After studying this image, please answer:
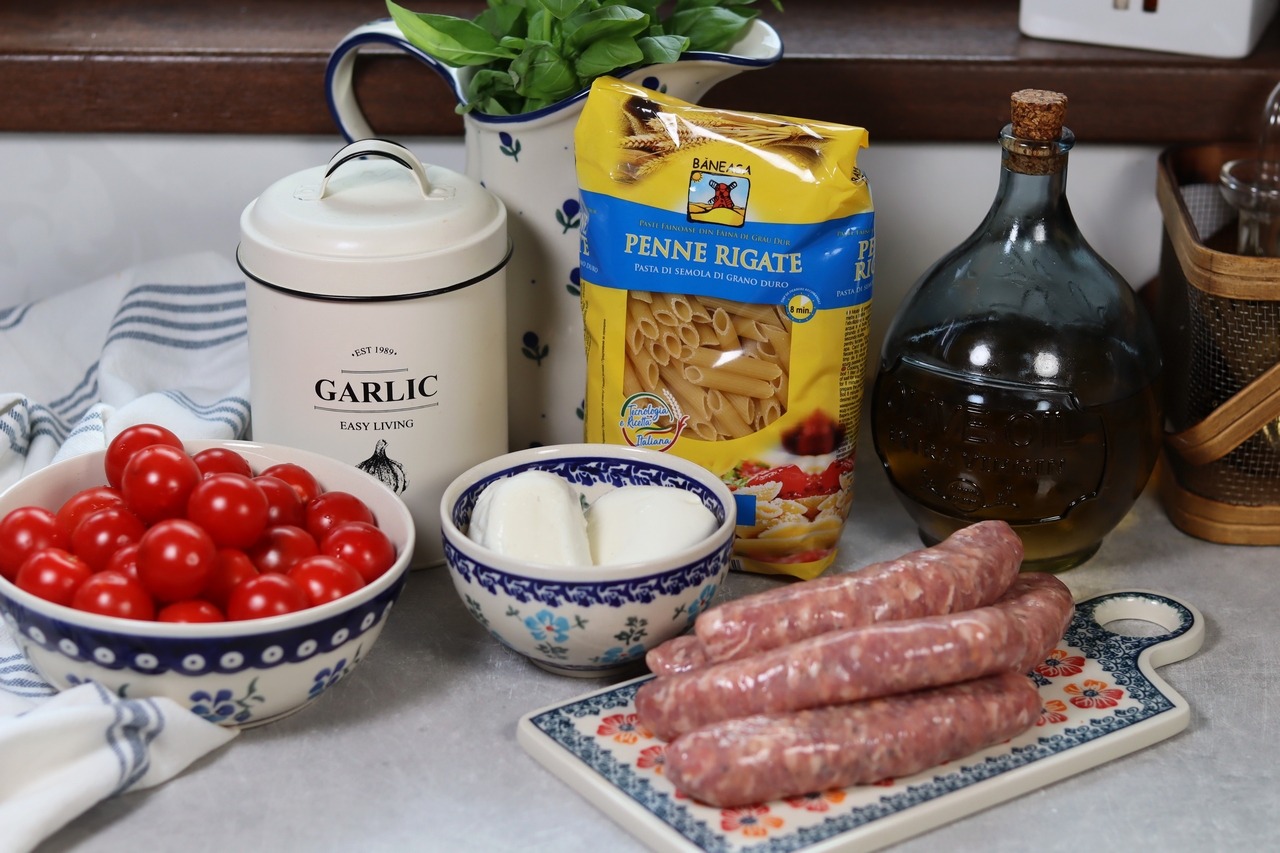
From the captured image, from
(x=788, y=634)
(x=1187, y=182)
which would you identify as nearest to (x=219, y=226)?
(x=788, y=634)

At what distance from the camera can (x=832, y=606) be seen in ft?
2.51

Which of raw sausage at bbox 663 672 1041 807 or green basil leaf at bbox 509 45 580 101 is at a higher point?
green basil leaf at bbox 509 45 580 101

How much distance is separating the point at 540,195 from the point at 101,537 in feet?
1.36

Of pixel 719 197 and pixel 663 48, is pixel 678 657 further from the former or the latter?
pixel 663 48

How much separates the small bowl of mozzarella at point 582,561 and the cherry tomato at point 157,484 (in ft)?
0.52

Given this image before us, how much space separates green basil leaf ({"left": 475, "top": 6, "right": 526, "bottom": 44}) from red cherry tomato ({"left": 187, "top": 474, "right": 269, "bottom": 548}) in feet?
1.30

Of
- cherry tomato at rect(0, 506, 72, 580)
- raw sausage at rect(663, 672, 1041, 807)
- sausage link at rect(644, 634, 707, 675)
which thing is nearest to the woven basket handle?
raw sausage at rect(663, 672, 1041, 807)

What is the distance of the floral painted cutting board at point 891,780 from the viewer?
2.26 ft

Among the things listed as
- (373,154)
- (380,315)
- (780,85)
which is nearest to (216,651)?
(380,315)

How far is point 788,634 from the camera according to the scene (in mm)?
760

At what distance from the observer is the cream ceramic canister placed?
0.98 meters

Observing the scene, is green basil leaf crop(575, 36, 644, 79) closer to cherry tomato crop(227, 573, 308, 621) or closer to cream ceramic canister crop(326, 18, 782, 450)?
cream ceramic canister crop(326, 18, 782, 450)

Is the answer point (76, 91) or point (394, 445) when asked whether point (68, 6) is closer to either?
point (76, 91)

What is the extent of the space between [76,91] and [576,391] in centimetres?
55
